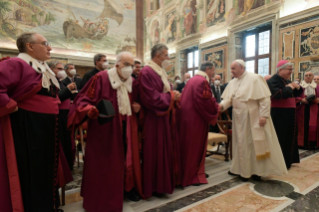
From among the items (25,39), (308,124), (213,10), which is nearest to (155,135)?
(25,39)

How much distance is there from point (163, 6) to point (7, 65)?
1429 centimetres

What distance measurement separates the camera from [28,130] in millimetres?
1898

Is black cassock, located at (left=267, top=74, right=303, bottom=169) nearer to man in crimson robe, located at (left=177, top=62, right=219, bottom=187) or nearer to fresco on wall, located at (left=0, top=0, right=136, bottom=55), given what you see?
man in crimson robe, located at (left=177, top=62, right=219, bottom=187)

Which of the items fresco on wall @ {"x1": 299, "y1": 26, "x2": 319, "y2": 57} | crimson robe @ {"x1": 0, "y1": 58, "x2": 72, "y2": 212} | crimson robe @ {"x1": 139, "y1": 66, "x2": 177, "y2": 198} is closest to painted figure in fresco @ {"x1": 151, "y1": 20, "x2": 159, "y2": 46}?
fresco on wall @ {"x1": 299, "y1": 26, "x2": 319, "y2": 57}

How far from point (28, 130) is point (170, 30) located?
13219 millimetres

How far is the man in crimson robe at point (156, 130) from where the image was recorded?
2703 millimetres

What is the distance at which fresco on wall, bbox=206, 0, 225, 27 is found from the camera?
10059 mm

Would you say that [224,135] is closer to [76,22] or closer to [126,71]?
[126,71]

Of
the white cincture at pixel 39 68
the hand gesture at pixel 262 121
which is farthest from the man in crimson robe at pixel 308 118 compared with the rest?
the white cincture at pixel 39 68

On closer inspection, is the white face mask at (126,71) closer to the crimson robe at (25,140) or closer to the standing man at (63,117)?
the crimson robe at (25,140)

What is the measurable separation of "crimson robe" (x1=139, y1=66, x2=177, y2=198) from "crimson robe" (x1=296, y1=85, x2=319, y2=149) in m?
4.51

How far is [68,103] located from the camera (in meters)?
3.68

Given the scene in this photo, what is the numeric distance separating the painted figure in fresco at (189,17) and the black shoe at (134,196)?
11.1 meters

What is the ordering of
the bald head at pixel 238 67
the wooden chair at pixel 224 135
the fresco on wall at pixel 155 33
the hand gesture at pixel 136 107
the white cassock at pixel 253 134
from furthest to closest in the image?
the fresco on wall at pixel 155 33 → the wooden chair at pixel 224 135 → the bald head at pixel 238 67 → the white cassock at pixel 253 134 → the hand gesture at pixel 136 107
